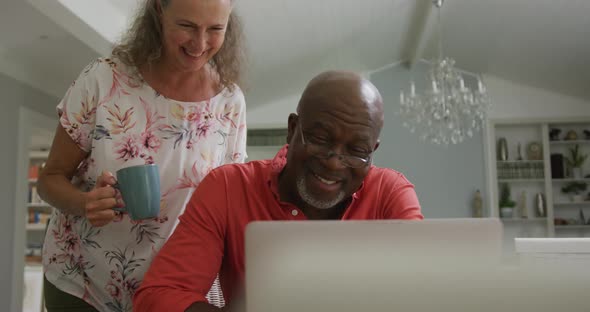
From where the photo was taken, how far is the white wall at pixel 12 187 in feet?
15.0

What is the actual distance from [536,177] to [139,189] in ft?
25.5

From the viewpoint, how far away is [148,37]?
137 cm

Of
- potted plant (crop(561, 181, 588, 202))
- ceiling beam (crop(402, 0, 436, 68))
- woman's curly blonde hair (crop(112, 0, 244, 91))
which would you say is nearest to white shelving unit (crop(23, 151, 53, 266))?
ceiling beam (crop(402, 0, 436, 68))

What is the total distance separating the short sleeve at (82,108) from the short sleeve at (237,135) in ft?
0.96

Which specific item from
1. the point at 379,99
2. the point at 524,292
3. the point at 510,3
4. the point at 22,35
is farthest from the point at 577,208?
the point at 524,292

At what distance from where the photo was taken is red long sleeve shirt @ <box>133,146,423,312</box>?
98cm

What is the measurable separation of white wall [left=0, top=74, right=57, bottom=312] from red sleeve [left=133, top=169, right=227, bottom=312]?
396 cm

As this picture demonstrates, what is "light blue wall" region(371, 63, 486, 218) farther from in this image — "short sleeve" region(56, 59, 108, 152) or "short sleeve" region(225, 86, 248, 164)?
"short sleeve" region(56, 59, 108, 152)

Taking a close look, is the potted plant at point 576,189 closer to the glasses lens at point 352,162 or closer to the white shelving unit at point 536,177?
the white shelving unit at point 536,177

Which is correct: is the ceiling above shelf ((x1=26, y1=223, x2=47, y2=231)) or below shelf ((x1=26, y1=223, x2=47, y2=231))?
above

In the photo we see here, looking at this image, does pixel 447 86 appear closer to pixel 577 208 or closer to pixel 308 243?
pixel 577 208

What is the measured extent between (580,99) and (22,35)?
22.7 ft

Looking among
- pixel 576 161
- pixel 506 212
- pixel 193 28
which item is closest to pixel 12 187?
pixel 193 28

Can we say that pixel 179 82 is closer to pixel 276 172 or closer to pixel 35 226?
pixel 276 172
